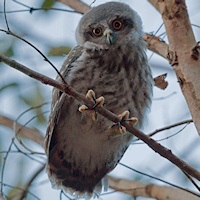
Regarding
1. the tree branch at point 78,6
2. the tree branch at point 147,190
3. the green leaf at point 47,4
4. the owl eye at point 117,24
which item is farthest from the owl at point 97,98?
the green leaf at point 47,4

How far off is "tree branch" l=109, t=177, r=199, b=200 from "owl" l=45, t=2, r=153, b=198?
1.38ft

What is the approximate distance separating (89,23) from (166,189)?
2005 mm

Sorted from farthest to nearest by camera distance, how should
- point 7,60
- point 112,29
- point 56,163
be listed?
point 112,29
point 56,163
point 7,60

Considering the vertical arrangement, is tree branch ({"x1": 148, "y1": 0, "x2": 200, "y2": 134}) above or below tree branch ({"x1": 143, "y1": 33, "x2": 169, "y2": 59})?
below

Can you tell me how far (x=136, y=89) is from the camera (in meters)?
3.24

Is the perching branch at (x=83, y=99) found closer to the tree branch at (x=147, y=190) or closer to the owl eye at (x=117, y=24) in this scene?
the tree branch at (x=147, y=190)

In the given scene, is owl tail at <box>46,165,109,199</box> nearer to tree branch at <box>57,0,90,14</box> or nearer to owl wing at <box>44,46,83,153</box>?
owl wing at <box>44,46,83,153</box>

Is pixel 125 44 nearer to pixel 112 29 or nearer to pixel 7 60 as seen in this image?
pixel 112 29

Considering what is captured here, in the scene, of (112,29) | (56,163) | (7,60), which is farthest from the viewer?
(112,29)

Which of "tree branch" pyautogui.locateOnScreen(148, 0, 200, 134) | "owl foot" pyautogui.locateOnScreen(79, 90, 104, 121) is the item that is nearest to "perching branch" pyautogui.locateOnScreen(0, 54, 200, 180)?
"owl foot" pyautogui.locateOnScreen(79, 90, 104, 121)

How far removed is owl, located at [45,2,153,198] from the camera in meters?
3.18

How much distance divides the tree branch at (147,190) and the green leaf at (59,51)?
172 cm

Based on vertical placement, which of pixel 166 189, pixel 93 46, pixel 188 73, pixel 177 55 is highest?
pixel 93 46

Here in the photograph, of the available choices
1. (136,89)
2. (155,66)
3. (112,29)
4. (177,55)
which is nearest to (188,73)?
(177,55)
